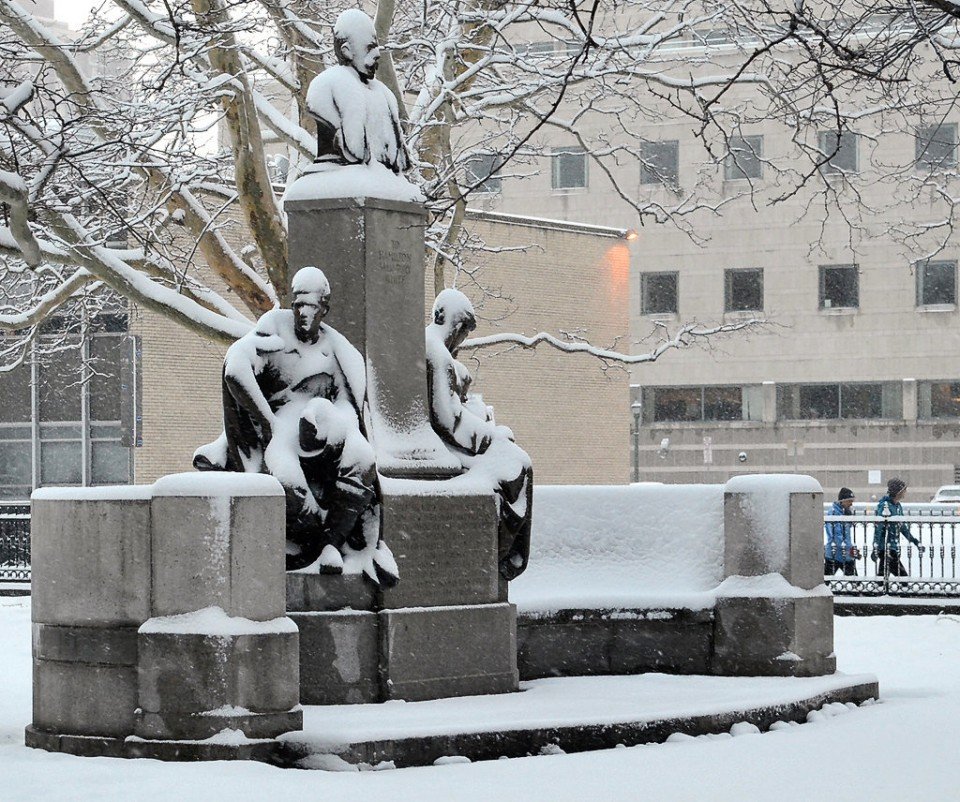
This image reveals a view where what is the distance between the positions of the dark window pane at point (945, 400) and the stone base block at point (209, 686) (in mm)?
49705

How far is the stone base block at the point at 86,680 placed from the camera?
923 cm

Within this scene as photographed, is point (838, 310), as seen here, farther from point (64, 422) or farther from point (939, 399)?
point (64, 422)

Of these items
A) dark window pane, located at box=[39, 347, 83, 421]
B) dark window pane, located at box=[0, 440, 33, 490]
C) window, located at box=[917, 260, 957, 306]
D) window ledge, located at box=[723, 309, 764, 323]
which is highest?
window, located at box=[917, 260, 957, 306]

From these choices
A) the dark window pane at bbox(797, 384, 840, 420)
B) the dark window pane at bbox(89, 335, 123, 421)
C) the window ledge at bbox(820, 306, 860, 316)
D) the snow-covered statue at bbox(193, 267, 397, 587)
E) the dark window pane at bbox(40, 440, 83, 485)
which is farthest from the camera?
the dark window pane at bbox(797, 384, 840, 420)

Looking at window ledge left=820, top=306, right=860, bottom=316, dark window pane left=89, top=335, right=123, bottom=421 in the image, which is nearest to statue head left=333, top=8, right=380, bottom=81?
dark window pane left=89, top=335, right=123, bottom=421

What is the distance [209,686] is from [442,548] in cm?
245

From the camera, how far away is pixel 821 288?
5647 cm

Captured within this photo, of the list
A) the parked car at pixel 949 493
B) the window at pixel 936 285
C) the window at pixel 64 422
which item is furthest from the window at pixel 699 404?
the window at pixel 64 422

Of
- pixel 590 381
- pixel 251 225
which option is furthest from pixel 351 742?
pixel 590 381

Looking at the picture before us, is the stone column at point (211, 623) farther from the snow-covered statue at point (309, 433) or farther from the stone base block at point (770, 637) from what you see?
the stone base block at point (770, 637)

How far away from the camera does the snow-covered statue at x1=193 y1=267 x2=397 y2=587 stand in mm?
10266

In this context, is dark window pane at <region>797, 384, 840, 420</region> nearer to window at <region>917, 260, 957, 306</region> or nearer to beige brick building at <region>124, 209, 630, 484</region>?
window at <region>917, 260, 957, 306</region>

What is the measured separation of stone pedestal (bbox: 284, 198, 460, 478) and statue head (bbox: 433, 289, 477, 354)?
0.57 m

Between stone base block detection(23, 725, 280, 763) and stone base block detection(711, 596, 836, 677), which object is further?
stone base block detection(711, 596, 836, 677)
